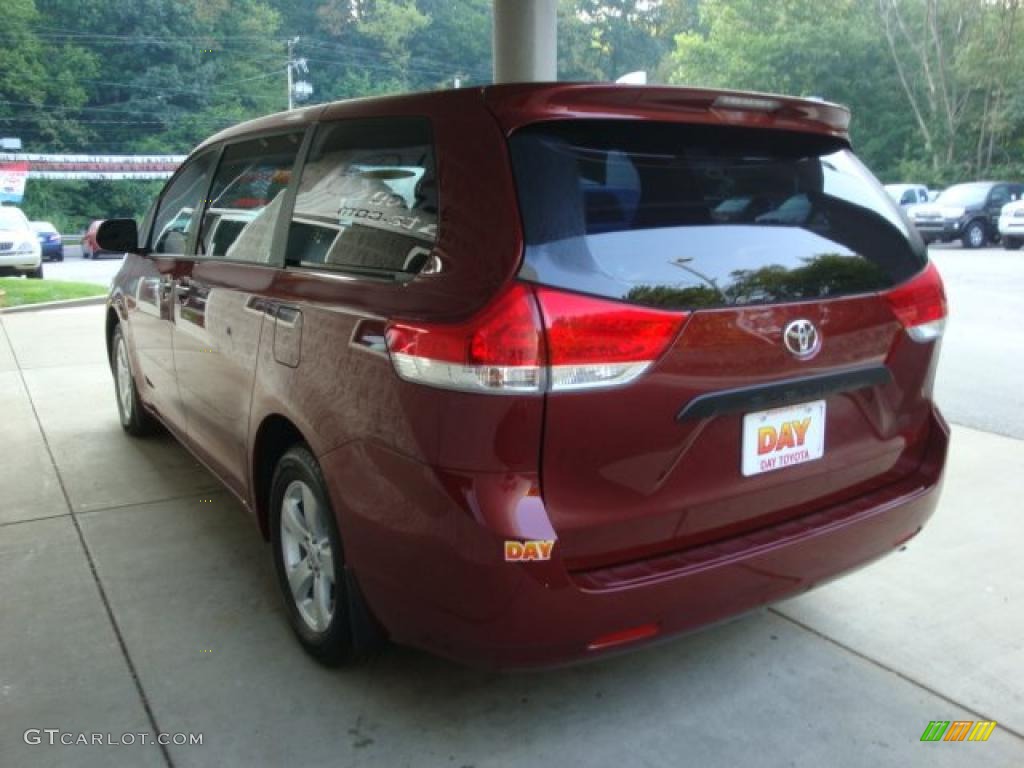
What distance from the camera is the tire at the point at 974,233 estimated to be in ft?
74.4

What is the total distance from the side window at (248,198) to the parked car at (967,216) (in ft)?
73.2

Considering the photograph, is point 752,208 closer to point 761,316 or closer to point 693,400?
point 761,316

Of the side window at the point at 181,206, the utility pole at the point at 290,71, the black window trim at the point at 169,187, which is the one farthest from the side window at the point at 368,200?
the utility pole at the point at 290,71

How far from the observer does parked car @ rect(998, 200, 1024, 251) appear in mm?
20734

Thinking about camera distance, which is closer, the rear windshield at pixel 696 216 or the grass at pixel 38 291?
the rear windshield at pixel 696 216

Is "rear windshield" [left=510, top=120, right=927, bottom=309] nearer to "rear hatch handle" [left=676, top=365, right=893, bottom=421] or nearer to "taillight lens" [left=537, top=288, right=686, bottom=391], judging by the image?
"taillight lens" [left=537, top=288, right=686, bottom=391]

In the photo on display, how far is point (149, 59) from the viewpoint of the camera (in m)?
50.0

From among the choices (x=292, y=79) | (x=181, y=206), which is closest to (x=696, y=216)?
(x=181, y=206)

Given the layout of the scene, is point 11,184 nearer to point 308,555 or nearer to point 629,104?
point 308,555

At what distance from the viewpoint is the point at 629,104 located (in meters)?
2.22

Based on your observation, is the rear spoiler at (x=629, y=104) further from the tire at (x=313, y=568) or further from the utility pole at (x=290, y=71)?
the utility pole at (x=290, y=71)

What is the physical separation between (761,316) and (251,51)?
2215 inches

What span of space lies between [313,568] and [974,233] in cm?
2403

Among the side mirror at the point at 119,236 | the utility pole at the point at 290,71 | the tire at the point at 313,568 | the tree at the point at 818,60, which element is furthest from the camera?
the utility pole at the point at 290,71
